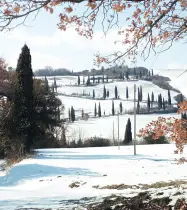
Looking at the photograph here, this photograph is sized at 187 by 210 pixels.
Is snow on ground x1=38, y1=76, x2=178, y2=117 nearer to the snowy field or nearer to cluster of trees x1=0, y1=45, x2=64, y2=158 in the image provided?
the snowy field

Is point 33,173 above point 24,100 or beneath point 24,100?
beneath

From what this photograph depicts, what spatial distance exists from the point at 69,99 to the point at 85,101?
26.2 feet

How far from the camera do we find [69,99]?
555 ft

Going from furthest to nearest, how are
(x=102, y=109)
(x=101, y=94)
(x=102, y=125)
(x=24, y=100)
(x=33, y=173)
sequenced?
(x=101, y=94), (x=102, y=109), (x=102, y=125), (x=24, y=100), (x=33, y=173)

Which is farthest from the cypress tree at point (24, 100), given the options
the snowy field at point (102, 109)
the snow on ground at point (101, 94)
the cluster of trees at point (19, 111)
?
the snow on ground at point (101, 94)

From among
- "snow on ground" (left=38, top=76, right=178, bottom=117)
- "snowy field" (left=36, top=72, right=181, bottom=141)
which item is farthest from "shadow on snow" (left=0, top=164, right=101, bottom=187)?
"snow on ground" (left=38, top=76, right=178, bottom=117)

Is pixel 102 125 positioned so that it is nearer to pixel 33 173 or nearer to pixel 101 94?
pixel 101 94

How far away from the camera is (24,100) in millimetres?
32969

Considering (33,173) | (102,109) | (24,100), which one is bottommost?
(33,173)

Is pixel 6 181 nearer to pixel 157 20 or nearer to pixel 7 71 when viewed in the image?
pixel 157 20

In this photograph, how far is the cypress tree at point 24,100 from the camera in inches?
1282

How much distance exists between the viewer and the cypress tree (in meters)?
32.6

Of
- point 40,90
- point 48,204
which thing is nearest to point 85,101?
point 40,90

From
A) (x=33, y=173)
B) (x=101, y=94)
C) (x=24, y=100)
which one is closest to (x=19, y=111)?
(x=24, y=100)
